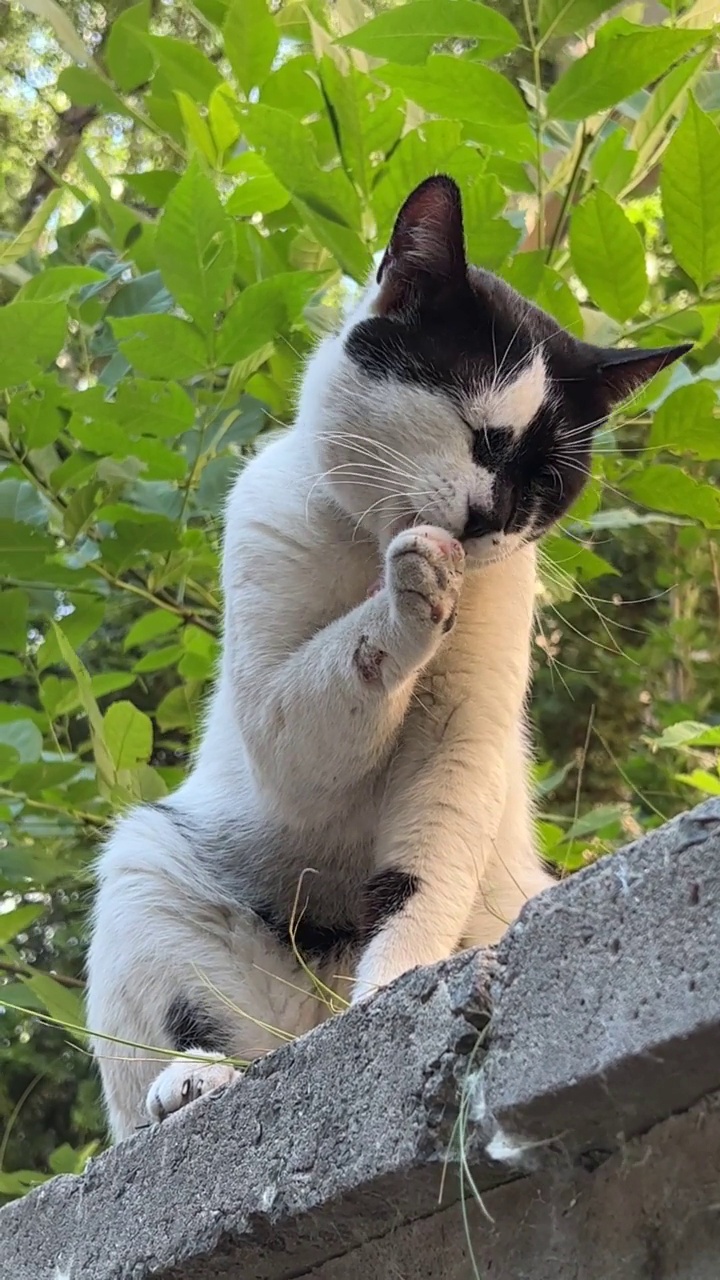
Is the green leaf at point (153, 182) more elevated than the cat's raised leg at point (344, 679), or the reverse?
the green leaf at point (153, 182)

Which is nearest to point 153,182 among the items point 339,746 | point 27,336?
point 27,336

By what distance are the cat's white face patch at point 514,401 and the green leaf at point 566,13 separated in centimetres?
48

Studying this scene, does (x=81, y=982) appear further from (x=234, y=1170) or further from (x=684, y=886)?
(x=684, y=886)

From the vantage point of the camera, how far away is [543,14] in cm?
162

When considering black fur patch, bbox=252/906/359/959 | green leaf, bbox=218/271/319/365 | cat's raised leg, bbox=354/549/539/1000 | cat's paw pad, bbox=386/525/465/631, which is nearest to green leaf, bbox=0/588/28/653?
green leaf, bbox=218/271/319/365

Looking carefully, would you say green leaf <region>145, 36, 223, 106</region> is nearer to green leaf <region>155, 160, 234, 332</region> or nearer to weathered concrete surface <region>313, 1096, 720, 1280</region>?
green leaf <region>155, 160, 234, 332</region>

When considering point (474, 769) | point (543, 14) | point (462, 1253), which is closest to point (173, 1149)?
point (462, 1253)

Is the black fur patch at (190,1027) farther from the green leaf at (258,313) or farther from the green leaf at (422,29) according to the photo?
the green leaf at (422,29)

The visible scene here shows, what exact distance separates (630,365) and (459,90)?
0.39 meters

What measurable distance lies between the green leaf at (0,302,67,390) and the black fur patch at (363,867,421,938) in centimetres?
81

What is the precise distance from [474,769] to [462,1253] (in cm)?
62

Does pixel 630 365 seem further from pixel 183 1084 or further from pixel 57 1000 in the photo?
pixel 57 1000

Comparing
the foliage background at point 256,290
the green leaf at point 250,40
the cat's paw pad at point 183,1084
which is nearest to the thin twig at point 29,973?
the foliage background at point 256,290

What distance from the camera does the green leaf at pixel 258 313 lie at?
5.70 feet
